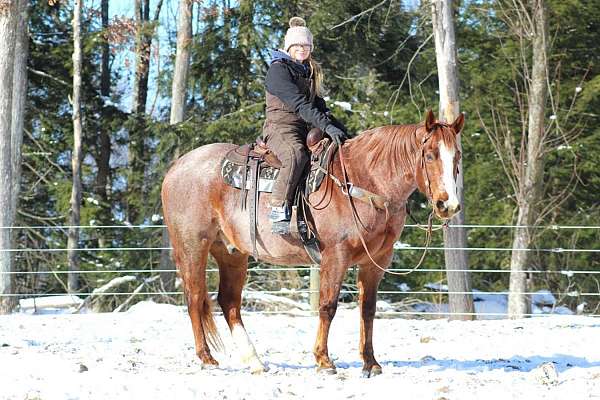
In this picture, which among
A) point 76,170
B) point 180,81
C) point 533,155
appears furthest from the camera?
point 76,170

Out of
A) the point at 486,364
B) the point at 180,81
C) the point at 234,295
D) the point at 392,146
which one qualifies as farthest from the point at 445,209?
the point at 180,81

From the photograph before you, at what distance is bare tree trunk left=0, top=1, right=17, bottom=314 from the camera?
37.8 feet

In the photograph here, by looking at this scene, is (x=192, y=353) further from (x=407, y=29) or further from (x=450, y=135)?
(x=407, y=29)

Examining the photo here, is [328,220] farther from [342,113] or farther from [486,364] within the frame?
[342,113]

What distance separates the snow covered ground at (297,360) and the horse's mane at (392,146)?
5.01 ft

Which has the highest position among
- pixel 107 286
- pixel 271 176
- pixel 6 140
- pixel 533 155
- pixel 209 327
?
pixel 533 155

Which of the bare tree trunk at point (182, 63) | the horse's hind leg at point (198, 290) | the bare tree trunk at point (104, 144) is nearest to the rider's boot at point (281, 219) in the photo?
the horse's hind leg at point (198, 290)

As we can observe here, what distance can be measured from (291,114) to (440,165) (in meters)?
1.33

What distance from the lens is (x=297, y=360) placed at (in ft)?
22.4

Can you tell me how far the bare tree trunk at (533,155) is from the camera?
491 inches

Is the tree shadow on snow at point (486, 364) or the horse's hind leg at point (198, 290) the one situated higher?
the horse's hind leg at point (198, 290)

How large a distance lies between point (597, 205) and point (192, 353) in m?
9.73

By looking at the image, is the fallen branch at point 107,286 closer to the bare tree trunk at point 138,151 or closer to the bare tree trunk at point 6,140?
the bare tree trunk at point 6,140

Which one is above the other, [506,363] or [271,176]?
[271,176]
